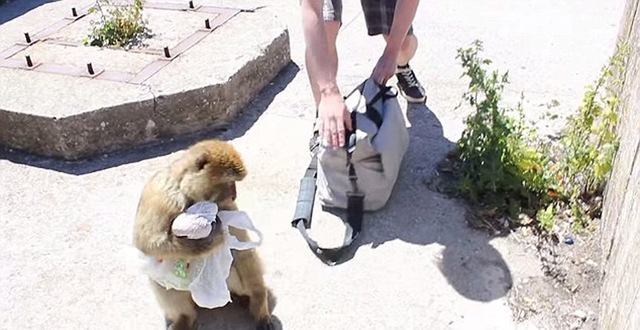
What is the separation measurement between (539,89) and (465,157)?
1.23 m

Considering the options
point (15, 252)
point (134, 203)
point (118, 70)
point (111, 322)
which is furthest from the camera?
point (118, 70)

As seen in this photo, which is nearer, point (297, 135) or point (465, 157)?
point (465, 157)

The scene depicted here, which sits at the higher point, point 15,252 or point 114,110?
point 114,110

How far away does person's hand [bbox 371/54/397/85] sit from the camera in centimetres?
330

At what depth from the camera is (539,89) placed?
4.24m

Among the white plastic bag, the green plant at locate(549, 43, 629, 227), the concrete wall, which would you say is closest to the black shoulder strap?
the white plastic bag

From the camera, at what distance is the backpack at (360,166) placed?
3.04 meters

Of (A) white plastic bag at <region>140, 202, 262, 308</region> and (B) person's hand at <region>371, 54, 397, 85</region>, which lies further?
(B) person's hand at <region>371, 54, 397, 85</region>

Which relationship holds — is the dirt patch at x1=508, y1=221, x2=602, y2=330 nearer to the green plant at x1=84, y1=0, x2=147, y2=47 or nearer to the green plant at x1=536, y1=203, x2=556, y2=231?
the green plant at x1=536, y1=203, x2=556, y2=231

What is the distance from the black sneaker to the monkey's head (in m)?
2.06

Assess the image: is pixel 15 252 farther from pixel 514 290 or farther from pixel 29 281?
pixel 514 290

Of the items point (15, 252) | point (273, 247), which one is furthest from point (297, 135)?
point (15, 252)

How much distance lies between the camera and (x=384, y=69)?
3.32 metres

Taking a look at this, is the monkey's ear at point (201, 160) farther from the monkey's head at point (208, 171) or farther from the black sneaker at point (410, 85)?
the black sneaker at point (410, 85)
